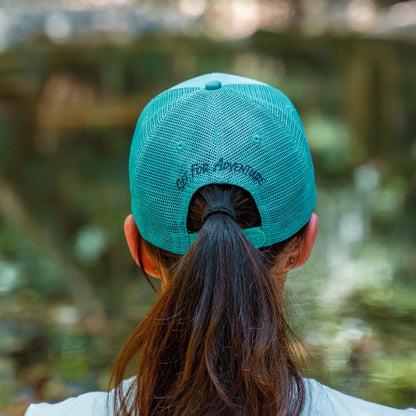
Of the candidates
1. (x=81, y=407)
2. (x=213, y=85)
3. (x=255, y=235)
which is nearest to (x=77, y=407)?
(x=81, y=407)

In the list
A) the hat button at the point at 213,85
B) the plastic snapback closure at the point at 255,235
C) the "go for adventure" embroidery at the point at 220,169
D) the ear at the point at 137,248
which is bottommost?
the ear at the point at 137,248

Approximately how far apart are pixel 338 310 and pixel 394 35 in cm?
910

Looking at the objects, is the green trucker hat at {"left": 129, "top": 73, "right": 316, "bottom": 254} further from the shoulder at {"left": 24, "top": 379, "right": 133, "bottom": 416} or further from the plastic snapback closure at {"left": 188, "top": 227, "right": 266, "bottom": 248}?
the shoulder at {"left": 24, "top": 379, "right": 133, "bottom": 416}

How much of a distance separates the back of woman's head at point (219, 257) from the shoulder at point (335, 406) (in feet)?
0.17

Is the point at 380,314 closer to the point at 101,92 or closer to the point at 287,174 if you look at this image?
the point at 287,174

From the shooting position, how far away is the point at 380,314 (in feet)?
7.77

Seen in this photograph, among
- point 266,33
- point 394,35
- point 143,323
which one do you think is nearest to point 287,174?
point 143,323

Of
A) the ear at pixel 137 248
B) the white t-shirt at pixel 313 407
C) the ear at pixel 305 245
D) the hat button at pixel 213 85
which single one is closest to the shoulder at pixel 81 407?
the white t-shirt at pixel 313 407

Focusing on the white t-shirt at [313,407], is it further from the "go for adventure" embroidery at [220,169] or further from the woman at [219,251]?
the "go for adventure" embroidery at [220,169]

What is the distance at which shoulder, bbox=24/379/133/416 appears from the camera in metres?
0.91

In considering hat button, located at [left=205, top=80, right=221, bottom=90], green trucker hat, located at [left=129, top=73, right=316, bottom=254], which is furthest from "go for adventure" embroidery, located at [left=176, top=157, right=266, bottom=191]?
hat button, located at [left=205, top=80, right=221, bottom=90]

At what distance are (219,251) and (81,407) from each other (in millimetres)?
339

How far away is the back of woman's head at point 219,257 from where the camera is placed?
31.9 inches

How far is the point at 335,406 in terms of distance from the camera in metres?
0.91
